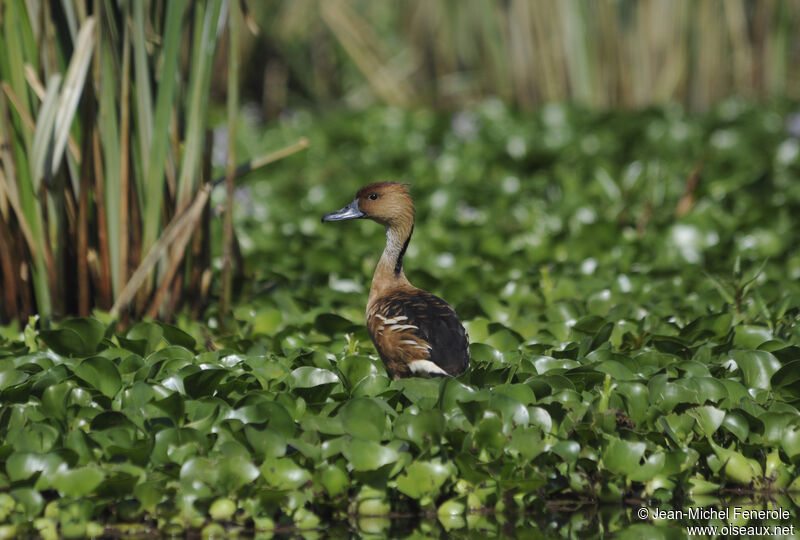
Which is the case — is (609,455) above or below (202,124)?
below

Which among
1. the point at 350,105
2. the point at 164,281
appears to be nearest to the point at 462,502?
the point at 164,281

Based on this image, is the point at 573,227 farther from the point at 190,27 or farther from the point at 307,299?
the point at 190,27

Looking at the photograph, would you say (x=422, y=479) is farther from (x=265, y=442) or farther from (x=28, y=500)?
(x=28, y=500)

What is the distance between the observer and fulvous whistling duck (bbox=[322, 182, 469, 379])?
386 centimetres

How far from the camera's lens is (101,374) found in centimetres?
376

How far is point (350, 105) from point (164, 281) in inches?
348

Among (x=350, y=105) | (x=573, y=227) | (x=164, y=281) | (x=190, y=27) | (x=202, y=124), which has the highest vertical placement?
(x=190, y=27)

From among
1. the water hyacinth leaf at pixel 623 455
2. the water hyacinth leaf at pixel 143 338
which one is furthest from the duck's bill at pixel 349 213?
the water hyacinth leaf at pixel 623 455

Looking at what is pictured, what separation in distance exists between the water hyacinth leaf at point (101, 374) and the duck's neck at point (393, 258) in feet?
4.03

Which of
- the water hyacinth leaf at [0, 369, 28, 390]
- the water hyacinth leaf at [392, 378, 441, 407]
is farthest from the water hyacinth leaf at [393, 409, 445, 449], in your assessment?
the water hyacinth leaf at [0, 369, 28, 390]

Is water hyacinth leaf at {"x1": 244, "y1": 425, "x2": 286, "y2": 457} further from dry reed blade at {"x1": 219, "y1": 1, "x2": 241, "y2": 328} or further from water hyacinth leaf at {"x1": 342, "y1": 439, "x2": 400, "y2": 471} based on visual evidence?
dry reed blade at {"x1": 219, "y1": 1, "x2": 241, "y2": 328}

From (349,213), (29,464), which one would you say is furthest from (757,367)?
(29,464)

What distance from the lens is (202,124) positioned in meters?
4.79

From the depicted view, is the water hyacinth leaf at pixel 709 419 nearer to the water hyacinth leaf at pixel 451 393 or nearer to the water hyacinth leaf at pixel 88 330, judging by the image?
the water hyacinth leaf at pixel 451 393
